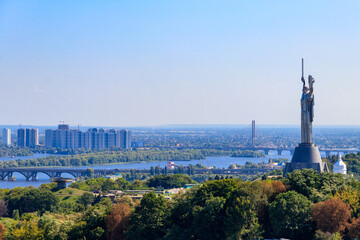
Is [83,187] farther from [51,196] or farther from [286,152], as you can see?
[286,152]

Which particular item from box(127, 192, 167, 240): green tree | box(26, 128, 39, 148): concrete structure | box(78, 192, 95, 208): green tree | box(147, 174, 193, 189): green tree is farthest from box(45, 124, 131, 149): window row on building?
box(127, 192, 167, 240): green tree

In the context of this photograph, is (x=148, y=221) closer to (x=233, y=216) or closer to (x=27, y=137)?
(x=233, y=216)

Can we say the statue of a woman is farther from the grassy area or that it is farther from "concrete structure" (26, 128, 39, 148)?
"concrete structure" (26, 128, 39, 148)

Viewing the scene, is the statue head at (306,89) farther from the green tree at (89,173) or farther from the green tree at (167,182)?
the green tree at (89,173)

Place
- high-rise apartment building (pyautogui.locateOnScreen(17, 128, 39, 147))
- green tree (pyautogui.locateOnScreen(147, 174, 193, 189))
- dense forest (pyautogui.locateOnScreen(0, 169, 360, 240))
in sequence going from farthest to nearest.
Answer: high-rise apartment building (pyautogui.locateOnScreen(17, 128, 39, 147)) < green tree (pyautogui.locateOnScreen(147, 174, 193, 189)) < dense forest (pyautogui.locateOnScreen(0, 169, 360, 240))

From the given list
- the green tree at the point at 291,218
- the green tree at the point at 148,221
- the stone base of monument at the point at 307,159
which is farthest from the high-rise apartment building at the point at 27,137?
the green tree at the point at 291,218

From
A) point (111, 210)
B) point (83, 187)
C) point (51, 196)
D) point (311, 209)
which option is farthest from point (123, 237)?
point (83, 187)

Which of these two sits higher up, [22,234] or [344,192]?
[344,192]

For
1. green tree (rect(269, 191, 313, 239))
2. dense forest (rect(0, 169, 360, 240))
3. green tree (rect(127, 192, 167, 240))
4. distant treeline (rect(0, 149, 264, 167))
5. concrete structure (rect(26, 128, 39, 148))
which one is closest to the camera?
dense forest (rect(0, 169, 360, 240))
